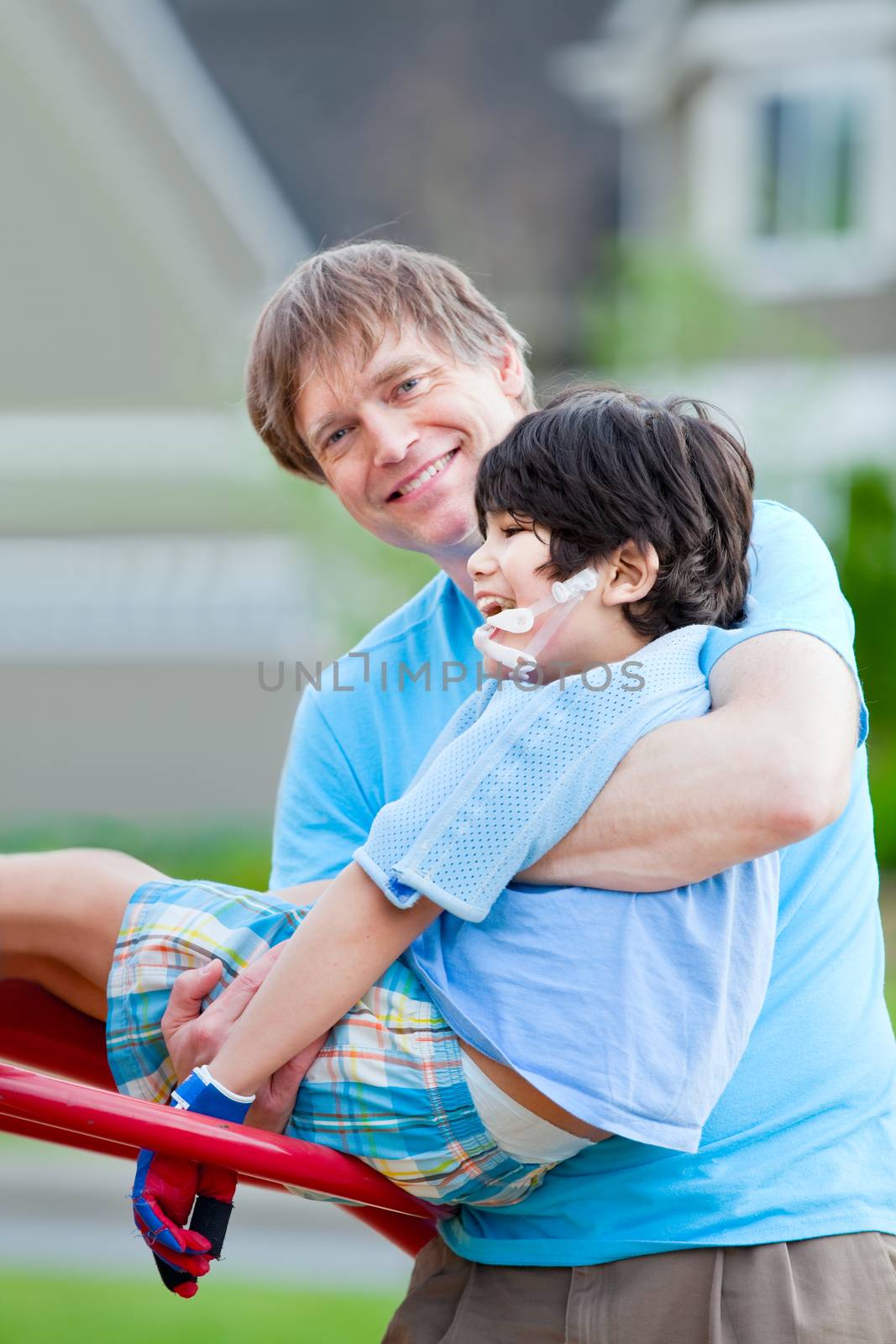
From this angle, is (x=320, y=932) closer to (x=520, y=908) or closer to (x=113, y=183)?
(x=520, y=908)

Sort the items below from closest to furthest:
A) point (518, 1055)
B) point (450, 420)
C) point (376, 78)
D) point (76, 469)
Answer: point (518, 1055) → point (450, 420) → point (76, 469) → point (376, 78)

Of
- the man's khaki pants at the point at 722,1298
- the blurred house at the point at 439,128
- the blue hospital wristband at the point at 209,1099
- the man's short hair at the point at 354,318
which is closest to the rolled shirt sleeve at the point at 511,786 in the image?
the blue hospital wristband at the point at 209,1099

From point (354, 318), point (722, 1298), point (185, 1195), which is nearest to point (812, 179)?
point (354, 318)

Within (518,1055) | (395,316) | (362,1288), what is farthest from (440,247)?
(518,1055)

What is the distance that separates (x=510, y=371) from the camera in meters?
2.26

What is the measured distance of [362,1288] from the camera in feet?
15.1

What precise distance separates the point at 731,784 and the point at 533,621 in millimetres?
344

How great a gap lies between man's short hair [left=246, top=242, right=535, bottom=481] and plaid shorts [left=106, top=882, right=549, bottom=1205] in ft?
2.56

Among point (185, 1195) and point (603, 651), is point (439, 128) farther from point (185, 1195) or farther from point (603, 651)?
point (185, 1195)

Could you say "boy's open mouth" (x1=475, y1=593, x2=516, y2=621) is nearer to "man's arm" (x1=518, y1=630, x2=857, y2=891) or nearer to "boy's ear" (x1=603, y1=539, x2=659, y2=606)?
"boy's ear" (x1=603, y1=539, x2=659, y2=606)

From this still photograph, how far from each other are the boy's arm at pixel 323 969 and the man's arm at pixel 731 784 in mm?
153

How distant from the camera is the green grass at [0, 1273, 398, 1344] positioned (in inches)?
165

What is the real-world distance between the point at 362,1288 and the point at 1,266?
9.50m

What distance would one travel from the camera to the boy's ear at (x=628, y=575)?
174 centimetres
